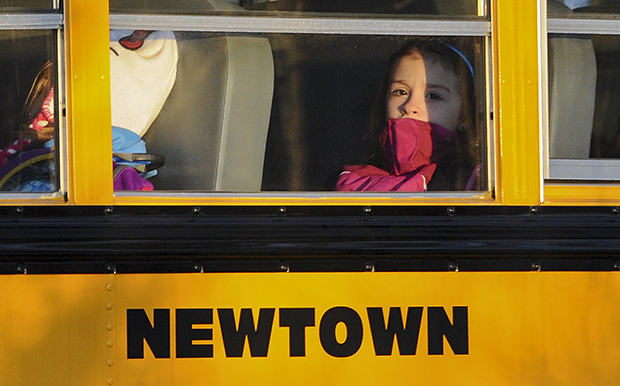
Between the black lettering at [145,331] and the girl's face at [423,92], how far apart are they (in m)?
0.74

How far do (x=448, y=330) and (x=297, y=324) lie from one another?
358 mm

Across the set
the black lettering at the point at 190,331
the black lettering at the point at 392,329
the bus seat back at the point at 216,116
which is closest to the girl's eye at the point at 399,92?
the bus seat back at the point at 216,116

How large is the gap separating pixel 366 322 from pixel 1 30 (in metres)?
1.09

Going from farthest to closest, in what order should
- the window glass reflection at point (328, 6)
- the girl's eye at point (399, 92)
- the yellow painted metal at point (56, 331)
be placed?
the girl's eye at point (399, 92) → the window glass reflection at point (328, 6) → the yellow painted metal at point (56, 331)

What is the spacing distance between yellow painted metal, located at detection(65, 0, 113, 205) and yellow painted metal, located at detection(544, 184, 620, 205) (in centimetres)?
105

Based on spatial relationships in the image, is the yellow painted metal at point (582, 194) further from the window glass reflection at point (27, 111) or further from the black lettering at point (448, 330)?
the window glass reflection at point (27, 111)

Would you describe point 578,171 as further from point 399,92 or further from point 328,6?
point 328,6

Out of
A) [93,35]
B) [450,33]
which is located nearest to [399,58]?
[450,33]

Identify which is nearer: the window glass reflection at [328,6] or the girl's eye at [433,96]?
the window glass reflection at [328,6]

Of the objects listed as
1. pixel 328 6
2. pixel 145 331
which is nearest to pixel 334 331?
pixel 145 331

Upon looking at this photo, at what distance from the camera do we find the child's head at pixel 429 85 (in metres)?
1.83

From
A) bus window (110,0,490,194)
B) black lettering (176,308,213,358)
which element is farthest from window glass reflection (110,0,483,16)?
black lettering (176,308,213,358)

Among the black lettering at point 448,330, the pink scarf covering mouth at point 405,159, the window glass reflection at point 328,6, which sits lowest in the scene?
the black lettering at point 448,330

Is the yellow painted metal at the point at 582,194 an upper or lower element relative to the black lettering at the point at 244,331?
upper
